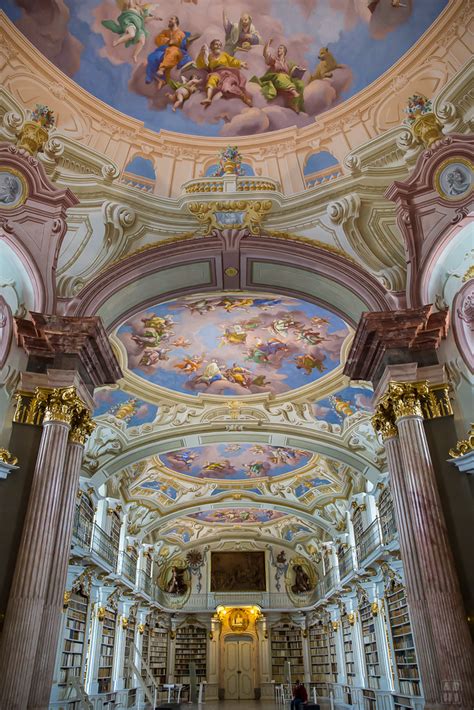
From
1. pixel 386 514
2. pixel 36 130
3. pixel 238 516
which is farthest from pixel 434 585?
pixel 238 516

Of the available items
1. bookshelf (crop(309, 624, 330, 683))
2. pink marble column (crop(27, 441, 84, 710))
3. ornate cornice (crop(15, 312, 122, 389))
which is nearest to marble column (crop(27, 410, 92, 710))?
pink marble column (crop(27, 441, 84, 710))

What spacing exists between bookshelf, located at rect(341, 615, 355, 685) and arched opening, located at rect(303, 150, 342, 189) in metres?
18.5

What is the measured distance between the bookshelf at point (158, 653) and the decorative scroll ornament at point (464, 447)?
2386 cm

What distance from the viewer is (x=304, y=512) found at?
26062 millimetres

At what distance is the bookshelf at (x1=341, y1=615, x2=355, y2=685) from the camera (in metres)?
21.6

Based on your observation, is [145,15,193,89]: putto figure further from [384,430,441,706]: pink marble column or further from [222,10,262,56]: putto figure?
[384,430,441,706]: pink marble column

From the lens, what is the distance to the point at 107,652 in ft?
63.0

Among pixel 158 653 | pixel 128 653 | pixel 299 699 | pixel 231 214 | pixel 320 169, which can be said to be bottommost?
pixel 299 699

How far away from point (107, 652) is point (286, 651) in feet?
50.0

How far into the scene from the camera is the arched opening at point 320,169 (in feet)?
34.8

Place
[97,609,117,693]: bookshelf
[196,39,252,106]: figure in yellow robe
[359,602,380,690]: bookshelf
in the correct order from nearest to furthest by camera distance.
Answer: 1. [196,39,252,106]: figure in yellow robe
2. [359,602,380,690]: bookshelf
3. [97,609,117,693]: bookshelf

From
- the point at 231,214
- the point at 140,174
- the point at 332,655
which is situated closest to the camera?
the point at 140,174

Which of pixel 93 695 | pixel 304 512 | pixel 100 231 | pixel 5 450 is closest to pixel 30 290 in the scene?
pixel 100 231

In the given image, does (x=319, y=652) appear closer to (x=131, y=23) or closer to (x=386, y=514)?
(x=386, y=514)
